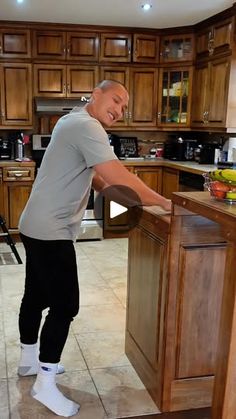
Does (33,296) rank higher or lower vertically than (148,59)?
lower

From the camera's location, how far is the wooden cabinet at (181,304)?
70.1 inches

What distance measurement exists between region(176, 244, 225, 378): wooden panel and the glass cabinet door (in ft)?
11.0

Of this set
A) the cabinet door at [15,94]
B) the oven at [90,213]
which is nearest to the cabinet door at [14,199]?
the oven at [90,213]

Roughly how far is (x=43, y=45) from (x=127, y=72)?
0.98 metres

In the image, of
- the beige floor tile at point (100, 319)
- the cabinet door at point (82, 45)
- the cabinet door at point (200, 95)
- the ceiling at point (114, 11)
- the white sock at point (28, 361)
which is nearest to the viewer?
the white sock at point (28, 361)

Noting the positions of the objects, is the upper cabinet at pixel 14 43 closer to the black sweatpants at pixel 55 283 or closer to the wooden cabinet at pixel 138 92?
the wooden cabinet at pixel 138 92

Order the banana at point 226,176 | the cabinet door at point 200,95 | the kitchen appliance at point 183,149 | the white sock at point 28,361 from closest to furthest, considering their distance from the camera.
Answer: the banana at point 226,176
the white sock at point 28,361
the cabinet door at point 200,95
the kitchen appliance at point 183,149

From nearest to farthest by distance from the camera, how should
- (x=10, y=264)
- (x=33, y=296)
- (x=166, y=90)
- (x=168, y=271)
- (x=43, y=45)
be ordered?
(x=168, y=271) < (x=33, y=296) < (x=10, y=264) < (x=43, y=45) < (x=166, y=90)

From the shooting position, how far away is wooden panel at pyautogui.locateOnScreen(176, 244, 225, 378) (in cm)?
180

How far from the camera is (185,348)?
1879 mm

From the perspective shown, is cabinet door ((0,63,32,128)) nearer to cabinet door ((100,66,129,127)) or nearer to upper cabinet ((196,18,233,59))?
cabinet door ((100,66,129,127))

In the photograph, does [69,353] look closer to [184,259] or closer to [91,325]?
[91,325]

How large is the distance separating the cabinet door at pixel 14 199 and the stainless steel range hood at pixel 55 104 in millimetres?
851

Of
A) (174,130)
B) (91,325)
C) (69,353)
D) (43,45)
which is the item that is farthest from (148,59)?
(69,353)
